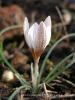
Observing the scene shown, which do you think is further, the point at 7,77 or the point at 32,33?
the point at 7,77

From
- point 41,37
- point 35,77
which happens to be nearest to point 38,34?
point 41,37

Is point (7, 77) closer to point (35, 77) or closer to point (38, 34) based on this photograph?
point (35, 77)

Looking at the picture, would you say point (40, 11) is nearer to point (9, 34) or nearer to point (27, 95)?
point (9, 34)

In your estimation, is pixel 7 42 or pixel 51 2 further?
pixel 51 2

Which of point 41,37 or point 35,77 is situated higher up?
point 41,37

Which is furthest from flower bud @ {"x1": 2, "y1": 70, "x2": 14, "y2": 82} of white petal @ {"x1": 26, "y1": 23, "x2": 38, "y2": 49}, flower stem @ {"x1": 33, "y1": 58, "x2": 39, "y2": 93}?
white petal @ {"x1": 26, "y1": 23, "x2": 38, "y2": 49}

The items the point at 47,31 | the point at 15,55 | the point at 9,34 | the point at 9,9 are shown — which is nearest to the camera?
the point at 47,31

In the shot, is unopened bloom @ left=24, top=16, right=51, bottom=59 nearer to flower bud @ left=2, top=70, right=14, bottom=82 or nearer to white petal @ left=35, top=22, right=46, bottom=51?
white petal @ left=35, top=22, right=46, bottom=51

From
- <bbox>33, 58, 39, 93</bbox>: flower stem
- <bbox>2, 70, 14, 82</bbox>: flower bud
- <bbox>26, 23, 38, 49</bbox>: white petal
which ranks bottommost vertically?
<bbox>33, 58, 39, 93</bbox>: flower stem

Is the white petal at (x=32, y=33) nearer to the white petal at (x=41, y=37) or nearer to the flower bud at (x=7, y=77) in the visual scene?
the white petal at (x=41, y=37)

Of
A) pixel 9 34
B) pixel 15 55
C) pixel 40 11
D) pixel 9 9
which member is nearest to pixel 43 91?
pixel 15 55

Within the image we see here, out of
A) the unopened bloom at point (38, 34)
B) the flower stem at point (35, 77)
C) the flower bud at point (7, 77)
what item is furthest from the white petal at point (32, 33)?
the flower bud at point (7, 77)
